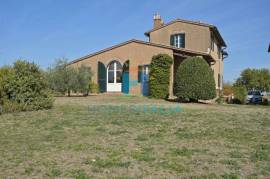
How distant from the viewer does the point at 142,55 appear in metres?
26.7

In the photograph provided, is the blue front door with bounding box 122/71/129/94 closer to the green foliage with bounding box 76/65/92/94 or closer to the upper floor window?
the green foliage with bounding box 76/65/92/94

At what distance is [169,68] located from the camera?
969 inches

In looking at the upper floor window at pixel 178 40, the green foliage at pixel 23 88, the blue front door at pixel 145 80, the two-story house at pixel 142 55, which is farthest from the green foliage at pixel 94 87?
the green foliage at pixel 23 88

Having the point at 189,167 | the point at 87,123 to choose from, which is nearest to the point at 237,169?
the point at 189,167

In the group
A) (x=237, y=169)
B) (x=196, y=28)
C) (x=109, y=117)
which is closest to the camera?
(x=237, y=169)

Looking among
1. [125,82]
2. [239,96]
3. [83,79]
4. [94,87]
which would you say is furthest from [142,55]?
[239,96]

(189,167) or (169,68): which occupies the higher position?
(169,68)

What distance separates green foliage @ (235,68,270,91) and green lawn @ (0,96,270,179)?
60.6m

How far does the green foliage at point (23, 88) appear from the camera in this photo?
519 inches

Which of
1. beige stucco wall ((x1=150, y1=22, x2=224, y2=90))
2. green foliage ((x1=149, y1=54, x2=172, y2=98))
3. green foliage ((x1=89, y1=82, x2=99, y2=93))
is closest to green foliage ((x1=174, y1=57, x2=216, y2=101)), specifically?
green foliage ((x1=149, y1=54, x2=172, y2=98))

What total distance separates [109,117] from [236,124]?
4247 millimetres

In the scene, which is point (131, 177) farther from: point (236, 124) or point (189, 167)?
point (236, 124)

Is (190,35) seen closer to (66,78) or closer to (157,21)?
(157,21)

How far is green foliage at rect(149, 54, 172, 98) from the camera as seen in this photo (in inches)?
940
